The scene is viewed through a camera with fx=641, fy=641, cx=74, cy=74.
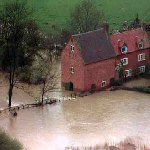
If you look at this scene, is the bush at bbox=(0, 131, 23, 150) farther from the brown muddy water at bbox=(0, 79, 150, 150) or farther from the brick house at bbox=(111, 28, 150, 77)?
the brick house at bbox=(111, 28, 150, 77)

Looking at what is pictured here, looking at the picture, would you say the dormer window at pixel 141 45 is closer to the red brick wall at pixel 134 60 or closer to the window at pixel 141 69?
the red brick wall at pixel 134 60

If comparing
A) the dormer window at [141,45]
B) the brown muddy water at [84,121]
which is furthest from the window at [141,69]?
the brown muddy water at [84,121]

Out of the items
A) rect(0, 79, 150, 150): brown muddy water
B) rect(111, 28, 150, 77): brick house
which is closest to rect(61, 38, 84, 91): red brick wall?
rect(0, 79, 150, 150): brown muddy water

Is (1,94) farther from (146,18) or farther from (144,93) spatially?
(146,18)

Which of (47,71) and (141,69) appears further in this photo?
(141,69)

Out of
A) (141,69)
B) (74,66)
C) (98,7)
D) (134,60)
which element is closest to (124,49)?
(134,60)

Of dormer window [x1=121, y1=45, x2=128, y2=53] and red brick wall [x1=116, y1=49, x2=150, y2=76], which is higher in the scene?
dormer window [x1=121, y1=45, x2=128, y2=53]

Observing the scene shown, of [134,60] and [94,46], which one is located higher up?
[94,46]

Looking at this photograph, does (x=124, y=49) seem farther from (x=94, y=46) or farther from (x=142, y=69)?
(x=94, y=46)
